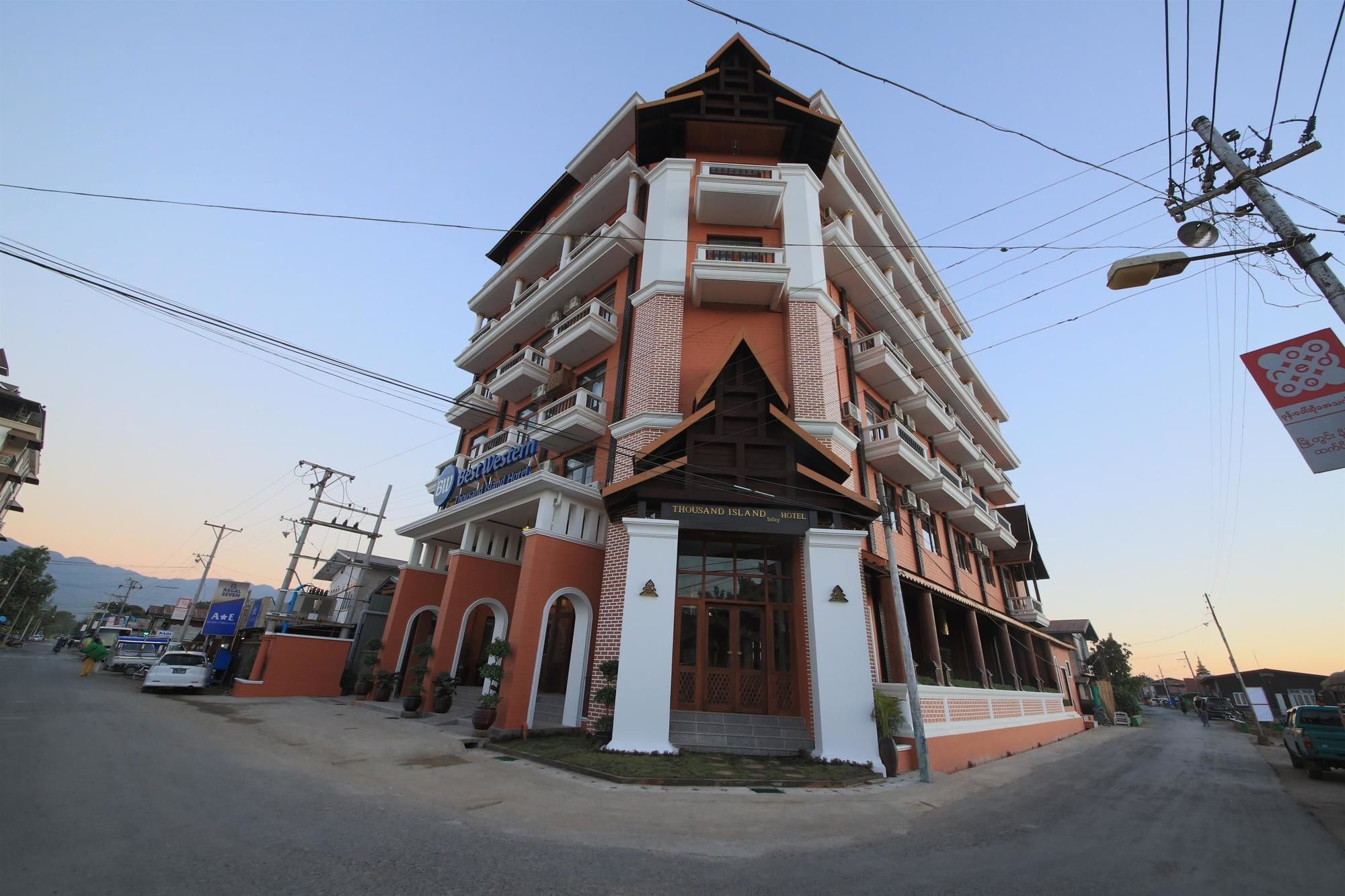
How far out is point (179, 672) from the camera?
1967 centimetres

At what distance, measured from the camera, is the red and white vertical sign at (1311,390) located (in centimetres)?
631

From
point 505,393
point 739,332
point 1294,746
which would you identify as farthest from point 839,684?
point 505,393

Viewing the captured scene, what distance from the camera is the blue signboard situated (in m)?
23.9

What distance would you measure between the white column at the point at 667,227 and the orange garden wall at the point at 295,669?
63.0 ft

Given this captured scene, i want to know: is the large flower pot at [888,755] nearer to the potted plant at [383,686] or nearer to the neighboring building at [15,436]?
the potted plant at [383,686]

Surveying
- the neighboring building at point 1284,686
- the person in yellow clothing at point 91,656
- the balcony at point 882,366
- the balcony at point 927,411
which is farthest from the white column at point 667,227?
the neighboring building at point 1284,686

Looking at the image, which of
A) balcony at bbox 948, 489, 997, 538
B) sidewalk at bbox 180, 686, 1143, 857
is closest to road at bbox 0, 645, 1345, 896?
sidewalk at bbox 180, 686, 1143, 857

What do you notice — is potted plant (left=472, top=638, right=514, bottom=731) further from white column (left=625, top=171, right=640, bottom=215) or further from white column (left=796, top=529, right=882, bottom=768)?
white column (left=625, top=171, right=640, bottom=215)

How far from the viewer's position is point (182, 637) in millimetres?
37719

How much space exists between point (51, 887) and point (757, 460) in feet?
42.2

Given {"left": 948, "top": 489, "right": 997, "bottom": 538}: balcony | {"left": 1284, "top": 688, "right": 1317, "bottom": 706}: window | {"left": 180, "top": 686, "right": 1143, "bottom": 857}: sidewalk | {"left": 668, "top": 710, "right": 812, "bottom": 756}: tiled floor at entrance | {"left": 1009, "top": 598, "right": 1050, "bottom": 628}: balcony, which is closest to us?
{"left": 180, "top": 686, "right": 1143, "bottom": 857}: sidewalk

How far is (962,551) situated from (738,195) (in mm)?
19788

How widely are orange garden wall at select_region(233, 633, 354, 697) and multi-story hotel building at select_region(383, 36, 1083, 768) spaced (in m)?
4.09

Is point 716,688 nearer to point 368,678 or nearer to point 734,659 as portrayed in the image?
point 734,659
